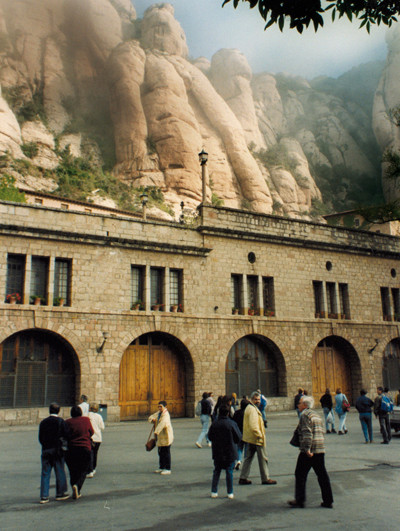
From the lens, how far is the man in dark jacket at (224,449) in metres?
7.70

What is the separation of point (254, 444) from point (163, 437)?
188 centimetres

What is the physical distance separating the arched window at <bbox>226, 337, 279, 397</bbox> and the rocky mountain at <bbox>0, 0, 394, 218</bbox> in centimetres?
3546

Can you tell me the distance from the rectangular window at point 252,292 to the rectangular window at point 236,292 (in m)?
0.52

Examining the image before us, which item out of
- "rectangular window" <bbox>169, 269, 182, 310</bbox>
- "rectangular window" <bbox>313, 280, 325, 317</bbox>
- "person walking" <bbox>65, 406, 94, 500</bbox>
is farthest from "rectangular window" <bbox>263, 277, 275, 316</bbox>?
"person walking" <bbox>65, 406, 94, 500</bbox>

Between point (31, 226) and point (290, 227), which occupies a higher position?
point (290, 227)

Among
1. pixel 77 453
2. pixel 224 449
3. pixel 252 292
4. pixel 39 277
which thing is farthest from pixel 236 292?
pixel 77 453

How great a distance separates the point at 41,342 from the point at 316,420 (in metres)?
14.3

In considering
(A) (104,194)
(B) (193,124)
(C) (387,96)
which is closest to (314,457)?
(A) (104,194)

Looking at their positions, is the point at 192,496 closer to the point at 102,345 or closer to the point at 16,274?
the point at 102,345

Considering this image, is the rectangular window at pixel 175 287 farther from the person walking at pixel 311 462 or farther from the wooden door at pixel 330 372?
the person walking at pixel 311 462

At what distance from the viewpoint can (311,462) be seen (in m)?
7.11

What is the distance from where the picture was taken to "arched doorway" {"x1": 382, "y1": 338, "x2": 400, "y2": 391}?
2747 centimetres

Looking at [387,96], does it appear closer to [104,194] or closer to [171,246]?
[104,194]

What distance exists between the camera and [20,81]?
205 ft
